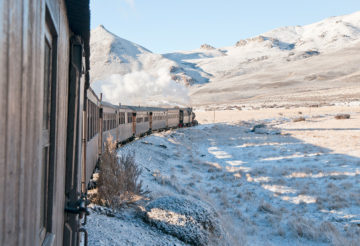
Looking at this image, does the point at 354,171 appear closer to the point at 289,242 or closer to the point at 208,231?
the point at 289,242

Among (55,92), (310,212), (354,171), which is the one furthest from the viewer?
(354,171)

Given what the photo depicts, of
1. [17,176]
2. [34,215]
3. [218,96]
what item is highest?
[218,96]

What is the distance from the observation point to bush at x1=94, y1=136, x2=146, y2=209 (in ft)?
24.1

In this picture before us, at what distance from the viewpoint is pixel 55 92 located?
251 cm

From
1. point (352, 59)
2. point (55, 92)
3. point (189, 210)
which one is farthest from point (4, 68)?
point (352, 59)

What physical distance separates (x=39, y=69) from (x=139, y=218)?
5896mm

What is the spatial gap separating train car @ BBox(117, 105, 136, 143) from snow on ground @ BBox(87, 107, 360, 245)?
0.93 m

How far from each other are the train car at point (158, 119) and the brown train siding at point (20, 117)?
23.0 meters

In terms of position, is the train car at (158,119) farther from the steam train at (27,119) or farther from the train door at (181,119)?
the steam train at (27,119)

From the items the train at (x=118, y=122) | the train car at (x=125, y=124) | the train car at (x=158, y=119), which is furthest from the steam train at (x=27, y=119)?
the train car at (x=158, y=119)

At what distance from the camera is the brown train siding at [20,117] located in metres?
1.11

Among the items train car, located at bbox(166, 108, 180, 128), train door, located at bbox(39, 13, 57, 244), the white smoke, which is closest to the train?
train car, located at bbox(166, 108, 180, 128)

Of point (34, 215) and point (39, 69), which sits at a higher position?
point (39, 69)

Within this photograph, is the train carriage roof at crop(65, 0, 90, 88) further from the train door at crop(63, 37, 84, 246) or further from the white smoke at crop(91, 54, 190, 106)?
the white smoke at crop(91, 54, 190, 106)
